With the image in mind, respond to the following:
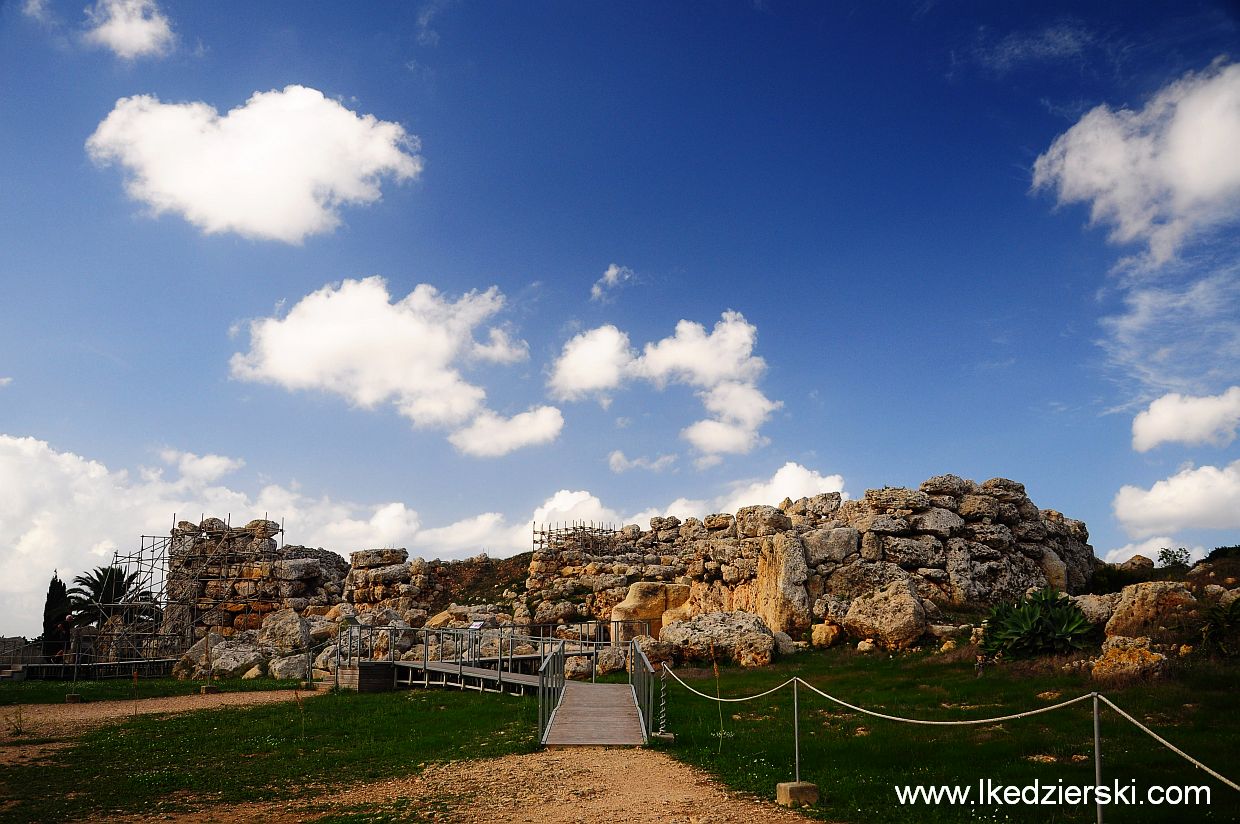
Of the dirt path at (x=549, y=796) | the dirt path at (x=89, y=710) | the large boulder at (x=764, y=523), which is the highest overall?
the large boulder at (x=764, y=523)

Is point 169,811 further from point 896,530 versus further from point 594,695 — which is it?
point 896,530

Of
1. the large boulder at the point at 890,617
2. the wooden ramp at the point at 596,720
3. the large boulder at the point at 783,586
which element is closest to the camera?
the wooden ramp at the point at 596,720

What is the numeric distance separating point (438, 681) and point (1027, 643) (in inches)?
751

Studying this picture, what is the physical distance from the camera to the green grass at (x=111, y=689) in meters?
28.4

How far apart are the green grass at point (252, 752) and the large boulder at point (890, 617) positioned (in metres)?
11.7

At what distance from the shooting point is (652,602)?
39938mm

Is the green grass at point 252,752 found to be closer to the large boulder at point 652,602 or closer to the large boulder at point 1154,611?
the large boulder at point 1154,611

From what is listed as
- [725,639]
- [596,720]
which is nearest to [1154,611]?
[725,639]

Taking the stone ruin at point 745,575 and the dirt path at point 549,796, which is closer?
the dirt path at point 549,796

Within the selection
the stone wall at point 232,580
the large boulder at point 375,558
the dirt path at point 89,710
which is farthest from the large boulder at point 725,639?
the large boulder at point 375,558

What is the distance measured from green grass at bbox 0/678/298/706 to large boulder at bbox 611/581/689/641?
15634 mm

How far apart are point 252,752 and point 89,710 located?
42.9 ft

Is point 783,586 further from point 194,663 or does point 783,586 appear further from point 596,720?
point 194,663

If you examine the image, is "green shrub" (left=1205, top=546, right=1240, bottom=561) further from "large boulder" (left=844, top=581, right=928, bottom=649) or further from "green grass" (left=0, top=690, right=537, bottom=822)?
"green grass" (left=0, top=690, right=537, bottom=822)
